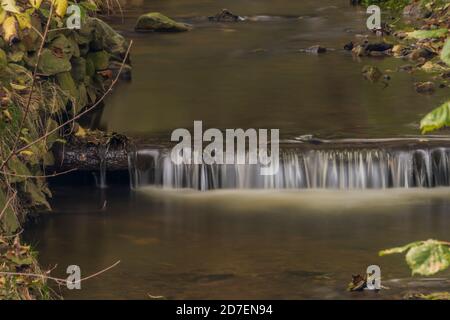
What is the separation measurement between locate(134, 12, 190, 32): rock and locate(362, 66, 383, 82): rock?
6629 mm

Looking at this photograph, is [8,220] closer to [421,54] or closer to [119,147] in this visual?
[119,147]

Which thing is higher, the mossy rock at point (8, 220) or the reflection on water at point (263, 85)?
the reflection on water at point (263, 85)

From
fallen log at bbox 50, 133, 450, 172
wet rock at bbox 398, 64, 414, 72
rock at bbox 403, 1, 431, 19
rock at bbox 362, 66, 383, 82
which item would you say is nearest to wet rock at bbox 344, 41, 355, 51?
wet rock at bbox 398, 64, 414, 72

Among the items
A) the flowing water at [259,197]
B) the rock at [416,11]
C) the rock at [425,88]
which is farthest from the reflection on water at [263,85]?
the rock at [416,11]

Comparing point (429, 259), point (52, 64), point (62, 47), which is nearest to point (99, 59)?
point (62, 47)

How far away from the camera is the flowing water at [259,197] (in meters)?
13.2

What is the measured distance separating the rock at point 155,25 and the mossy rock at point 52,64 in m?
11.2

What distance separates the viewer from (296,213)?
15570mm

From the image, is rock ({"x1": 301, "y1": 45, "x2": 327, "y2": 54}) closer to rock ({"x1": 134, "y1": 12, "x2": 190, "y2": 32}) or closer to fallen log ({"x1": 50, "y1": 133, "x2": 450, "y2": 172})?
rock ({"x1": 134, "y1": 12, "x2": 190, "y2": 32})

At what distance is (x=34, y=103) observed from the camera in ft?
48.4

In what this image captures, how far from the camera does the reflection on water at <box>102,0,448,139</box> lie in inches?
741

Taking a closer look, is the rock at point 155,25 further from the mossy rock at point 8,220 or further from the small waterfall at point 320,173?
the mossy rock at point 8,220
